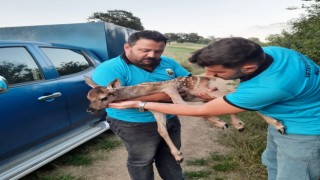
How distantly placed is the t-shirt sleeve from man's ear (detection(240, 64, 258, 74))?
12cm

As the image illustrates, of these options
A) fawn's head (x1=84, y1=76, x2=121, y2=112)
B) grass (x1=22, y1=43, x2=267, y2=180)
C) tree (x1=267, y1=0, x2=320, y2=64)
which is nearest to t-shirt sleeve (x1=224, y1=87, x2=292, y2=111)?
fawn's head (x1=84, y1=76, x2=121, y2=112)

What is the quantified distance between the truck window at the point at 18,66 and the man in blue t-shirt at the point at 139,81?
4.15 ft

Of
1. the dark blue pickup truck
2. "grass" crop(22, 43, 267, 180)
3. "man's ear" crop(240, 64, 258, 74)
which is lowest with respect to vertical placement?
"grass" crop(22, 43, 267, 180)

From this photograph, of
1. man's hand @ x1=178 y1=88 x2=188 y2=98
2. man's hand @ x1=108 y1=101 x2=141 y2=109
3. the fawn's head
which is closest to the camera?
man's hand @ x1=108 y1=101 x2=141 y2=109

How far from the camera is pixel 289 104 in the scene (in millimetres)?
2135

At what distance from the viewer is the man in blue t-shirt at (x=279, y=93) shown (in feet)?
6.59

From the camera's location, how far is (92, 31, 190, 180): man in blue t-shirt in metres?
2.88

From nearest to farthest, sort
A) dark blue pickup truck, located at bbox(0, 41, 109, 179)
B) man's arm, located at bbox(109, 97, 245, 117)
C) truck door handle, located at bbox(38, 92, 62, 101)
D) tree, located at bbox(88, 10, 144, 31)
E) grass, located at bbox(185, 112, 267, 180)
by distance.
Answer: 1. man's arm, located at bbox(109, 97, 245, 117)
2. dark blue pickup truck, located at bbox(0, 41, 109, 179)
3. truck door handle, located at bbox(38, 92, 62, 101)
4. grass, located at bbox(185, 112, 267, 180)
5. tree, located at bbox(88, 10, 144, 31)

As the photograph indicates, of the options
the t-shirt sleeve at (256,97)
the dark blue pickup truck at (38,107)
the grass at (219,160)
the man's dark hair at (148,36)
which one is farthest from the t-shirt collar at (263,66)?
the dark blue pickup truck at (38,107)

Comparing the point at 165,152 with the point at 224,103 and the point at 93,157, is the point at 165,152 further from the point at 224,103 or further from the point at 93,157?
the point at 93,157

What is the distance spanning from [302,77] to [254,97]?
340mm

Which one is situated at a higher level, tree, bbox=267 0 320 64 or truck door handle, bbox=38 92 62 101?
tree, bbox=267 0 320 64

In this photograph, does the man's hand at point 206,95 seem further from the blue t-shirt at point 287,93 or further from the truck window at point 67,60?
the truck window at point 67,60

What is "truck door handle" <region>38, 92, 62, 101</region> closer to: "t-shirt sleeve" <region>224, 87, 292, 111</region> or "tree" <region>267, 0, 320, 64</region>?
"t-shirt sleeve" <region>224, 87, 292, 111</region>
